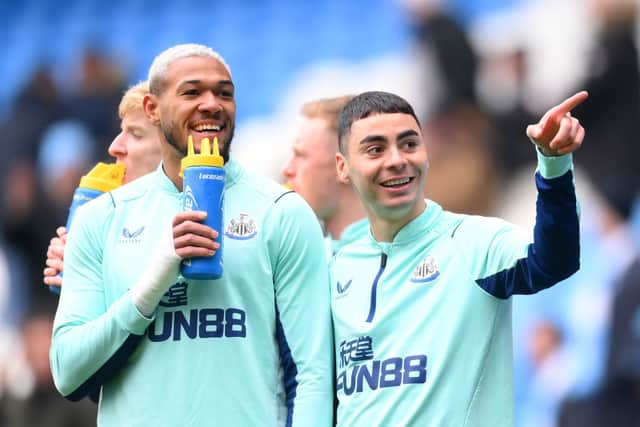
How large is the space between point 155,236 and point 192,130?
0.33 m

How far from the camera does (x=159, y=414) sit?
3643 mm

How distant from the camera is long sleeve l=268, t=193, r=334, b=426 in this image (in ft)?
12.2

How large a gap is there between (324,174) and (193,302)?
54.2 inches

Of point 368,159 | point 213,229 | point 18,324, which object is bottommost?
point 213,229

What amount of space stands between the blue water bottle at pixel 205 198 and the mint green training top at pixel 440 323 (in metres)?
0.59

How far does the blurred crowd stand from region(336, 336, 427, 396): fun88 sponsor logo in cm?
398

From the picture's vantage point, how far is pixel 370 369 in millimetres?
3791

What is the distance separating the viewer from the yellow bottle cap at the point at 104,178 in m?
4.45

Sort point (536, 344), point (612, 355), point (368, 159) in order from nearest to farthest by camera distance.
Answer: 1. point (368, 159)
2. point (612, 355)
3. point (536, 344)

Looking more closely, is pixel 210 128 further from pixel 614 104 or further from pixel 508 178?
pixel 508 178

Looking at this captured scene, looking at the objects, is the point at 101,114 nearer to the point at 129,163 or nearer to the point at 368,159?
the point at 129,163

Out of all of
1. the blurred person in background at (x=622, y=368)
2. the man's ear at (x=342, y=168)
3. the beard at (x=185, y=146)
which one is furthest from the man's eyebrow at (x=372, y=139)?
the blurred person in background at (x=622, y=368)

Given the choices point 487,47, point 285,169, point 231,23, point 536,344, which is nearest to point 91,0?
point 231,23

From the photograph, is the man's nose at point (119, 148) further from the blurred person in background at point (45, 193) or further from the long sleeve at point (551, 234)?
the blurred person in background at point (45, 193)
